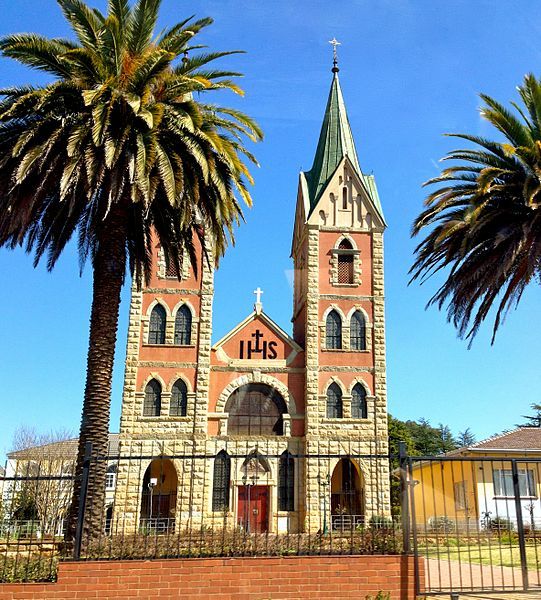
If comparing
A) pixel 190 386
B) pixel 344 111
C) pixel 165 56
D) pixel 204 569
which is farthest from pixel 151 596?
pixel 344 111

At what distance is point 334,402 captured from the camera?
34.9 metres

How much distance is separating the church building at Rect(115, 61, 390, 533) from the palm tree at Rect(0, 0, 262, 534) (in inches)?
678

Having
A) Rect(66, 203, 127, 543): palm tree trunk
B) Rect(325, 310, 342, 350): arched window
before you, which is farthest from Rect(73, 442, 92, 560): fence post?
Rect(325, 310, 342, 350): arched window

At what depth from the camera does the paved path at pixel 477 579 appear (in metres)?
11.8

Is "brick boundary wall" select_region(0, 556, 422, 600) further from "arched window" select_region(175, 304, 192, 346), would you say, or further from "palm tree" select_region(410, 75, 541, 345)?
"arched window" select_region(175, 304, 192, 346)

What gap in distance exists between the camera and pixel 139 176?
1538cm

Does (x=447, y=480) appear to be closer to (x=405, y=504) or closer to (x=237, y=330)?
(x=237, y=330)

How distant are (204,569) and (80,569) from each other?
7.05ft

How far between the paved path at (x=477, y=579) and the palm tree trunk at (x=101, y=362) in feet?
23.8

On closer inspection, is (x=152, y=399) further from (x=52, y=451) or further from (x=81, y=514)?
(x=81, y=514)

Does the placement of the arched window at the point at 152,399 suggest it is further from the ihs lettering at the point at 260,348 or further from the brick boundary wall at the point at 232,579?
the brick boundary wall at the point at 232,579

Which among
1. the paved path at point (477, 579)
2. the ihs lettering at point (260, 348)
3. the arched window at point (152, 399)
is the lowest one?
the paved path at point (477, 579)

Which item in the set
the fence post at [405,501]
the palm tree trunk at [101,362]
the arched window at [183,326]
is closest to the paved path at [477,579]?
the fence post at [405,501]

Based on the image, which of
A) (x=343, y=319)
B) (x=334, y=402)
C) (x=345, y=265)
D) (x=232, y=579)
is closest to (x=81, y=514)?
(x=232, y=579)
